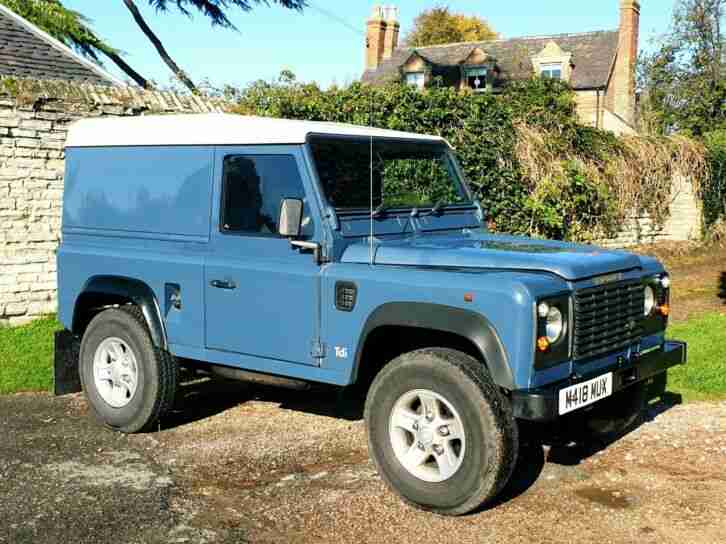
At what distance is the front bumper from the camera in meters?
4.36

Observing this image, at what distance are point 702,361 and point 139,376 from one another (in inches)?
206

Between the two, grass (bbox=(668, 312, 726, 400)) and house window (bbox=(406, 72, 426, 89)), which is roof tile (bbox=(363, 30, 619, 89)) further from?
grass (bbox=(668, 312, 726, 400))

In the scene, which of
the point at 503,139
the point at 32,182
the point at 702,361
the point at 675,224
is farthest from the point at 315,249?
the point at 675,224

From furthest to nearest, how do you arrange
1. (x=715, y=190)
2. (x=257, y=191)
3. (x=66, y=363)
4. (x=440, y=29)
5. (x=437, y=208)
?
(x=440, y=29)
(x=715, y=190)
(x=66, y=363)
(x=437, y=208)
(x=257, y=191)

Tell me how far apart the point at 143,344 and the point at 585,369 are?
3.05 m

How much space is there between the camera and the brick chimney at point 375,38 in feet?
143

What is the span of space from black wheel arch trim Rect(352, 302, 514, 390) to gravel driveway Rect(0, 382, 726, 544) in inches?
33.0

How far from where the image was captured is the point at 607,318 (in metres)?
4.96

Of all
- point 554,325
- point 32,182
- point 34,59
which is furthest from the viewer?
point 34,59

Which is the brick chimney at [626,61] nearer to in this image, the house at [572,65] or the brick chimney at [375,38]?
the house at [572,65]

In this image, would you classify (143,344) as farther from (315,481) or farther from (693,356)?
(693,356)

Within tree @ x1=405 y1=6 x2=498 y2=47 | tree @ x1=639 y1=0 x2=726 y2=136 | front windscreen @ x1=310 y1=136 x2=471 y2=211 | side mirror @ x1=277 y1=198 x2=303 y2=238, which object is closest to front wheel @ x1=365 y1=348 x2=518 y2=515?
side mirror @ x1=277 y1=198 x2=303 y2=238

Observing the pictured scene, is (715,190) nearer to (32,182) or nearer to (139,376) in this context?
(32,182)

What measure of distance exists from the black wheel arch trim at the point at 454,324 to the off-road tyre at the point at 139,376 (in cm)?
183
